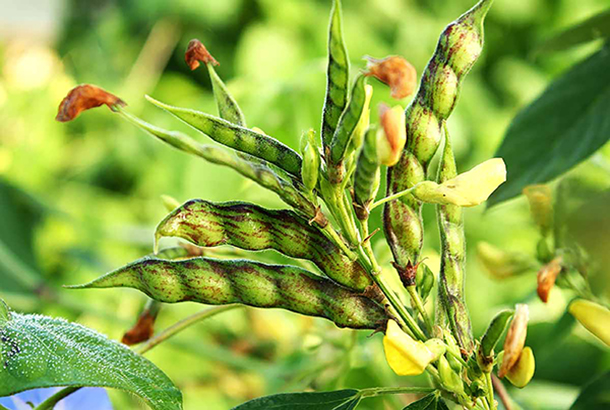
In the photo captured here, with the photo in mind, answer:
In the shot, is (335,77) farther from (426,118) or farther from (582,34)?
(582,34)

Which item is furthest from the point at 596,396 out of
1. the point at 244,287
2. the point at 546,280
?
the point at 244,287

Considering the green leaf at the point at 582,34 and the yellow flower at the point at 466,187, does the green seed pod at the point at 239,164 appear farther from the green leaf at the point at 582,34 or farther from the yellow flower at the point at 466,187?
the green leaf at the point at 582,34

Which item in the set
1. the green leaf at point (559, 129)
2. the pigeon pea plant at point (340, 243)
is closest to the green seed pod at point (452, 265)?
the pigeon pea plant at point (340, 243)

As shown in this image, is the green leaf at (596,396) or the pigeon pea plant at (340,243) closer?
the pigeon pea plant at (340,243)

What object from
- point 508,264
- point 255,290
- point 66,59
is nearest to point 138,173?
point 66,59

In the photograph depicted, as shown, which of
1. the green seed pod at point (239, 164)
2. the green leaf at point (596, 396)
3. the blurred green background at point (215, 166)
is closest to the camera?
the green seed pod at point (239, 164)

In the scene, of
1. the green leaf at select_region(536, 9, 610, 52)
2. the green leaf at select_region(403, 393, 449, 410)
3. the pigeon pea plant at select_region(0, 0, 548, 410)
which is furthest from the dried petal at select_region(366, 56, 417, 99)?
the green leaf at select_region(536, 9, 610, 52)

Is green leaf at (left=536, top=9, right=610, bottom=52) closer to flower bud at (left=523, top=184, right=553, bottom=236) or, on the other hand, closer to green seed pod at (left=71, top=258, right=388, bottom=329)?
flower bud at (left=523, top=184, right=553, bottom=236)
